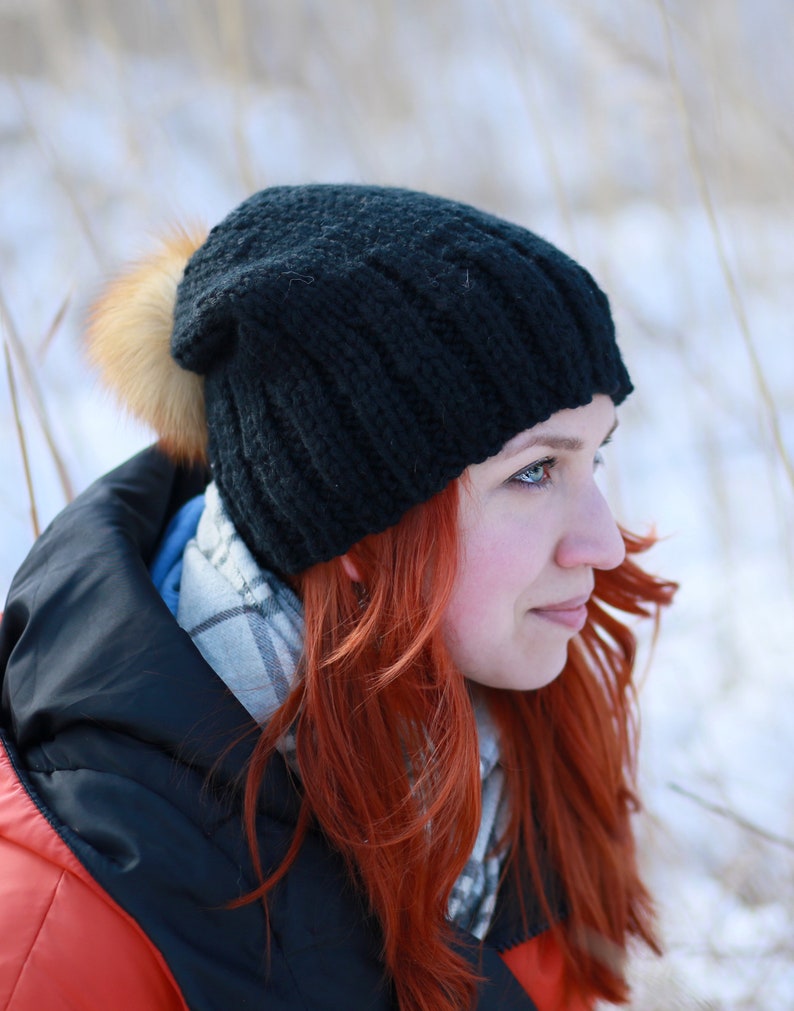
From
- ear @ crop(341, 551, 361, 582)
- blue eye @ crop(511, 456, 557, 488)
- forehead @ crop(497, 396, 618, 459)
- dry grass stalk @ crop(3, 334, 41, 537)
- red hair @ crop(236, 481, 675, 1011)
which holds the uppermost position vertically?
dry grass stalk @ crop(3, 334, 41, 537)

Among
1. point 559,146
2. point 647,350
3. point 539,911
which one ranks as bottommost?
point 539,911

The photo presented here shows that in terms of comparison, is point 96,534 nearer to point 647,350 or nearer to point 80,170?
point 80,170

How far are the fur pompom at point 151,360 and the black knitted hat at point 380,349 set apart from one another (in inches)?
6.7

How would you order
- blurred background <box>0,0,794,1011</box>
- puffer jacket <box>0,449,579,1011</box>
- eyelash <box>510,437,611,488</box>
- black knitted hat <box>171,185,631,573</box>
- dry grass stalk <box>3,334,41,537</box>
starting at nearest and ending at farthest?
puffer jacket <box>0,449,579,1011</box> < black knitted hat <box>171,185,631,573</box> < eyelash <box>510,437,611,488</box> < dry grass stalk <box>3,334,41,537</box> < blurred background <box>0,0,794,1011</box>

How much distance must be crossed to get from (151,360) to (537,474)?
66 cm

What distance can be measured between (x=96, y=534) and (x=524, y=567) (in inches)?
25.7

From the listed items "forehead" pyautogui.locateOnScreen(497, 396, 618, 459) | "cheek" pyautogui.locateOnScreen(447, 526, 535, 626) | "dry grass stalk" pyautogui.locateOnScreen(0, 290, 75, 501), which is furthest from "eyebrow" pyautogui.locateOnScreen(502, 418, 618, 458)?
"dry grass stalk" pyautogui.locateOnScreen(0, 290, 75, 501)

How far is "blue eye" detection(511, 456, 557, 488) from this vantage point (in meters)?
1.21

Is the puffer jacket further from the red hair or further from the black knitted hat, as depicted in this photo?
the black knitted hat

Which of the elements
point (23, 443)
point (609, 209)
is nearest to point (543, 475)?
point (23, 443)

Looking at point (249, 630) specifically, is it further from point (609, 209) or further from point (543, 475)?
point (609, 209)

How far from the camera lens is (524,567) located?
1196 mm

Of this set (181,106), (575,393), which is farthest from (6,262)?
(575,393)

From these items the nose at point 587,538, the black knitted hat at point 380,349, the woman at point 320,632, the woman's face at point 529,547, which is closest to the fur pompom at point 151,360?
the woman at point 320,632
